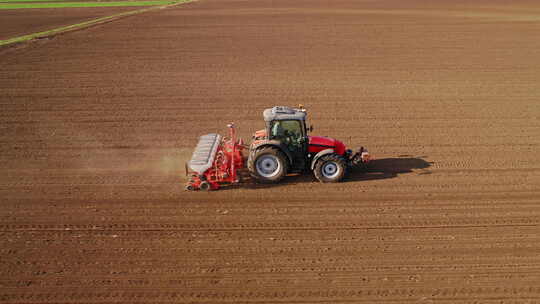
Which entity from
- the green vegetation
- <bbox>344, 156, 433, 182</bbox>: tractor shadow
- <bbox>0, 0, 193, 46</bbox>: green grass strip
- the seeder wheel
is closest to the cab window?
<bbox>344, 156, 433, 182</bbox>: tractor shadow

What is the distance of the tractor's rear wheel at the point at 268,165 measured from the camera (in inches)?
465

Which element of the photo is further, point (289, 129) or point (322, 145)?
point (322, 145)

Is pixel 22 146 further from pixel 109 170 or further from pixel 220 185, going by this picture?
pixel 220 185

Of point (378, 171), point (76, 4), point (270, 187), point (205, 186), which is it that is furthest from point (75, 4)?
point (378, 171)

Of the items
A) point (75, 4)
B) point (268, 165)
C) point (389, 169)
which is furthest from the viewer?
point (75, 4)

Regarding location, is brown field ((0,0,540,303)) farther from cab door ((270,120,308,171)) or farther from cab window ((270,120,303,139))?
cab window ((270,120,303,139))

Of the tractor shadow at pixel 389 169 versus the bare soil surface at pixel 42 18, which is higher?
the bare soil surface at pixel 42 18

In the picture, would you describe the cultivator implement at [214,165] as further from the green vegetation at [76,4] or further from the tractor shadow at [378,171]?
the green vegetation at [76,4]

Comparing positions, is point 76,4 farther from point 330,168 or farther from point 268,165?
point 330,168

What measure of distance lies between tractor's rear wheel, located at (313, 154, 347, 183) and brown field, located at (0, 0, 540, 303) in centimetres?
28

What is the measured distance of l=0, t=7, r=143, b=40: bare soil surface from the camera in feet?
113

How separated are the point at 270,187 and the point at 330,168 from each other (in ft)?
4.71

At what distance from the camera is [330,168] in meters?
12.1

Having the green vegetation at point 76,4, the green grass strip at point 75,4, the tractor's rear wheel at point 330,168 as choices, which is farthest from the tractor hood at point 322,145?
the green grass strip at point 75,4
